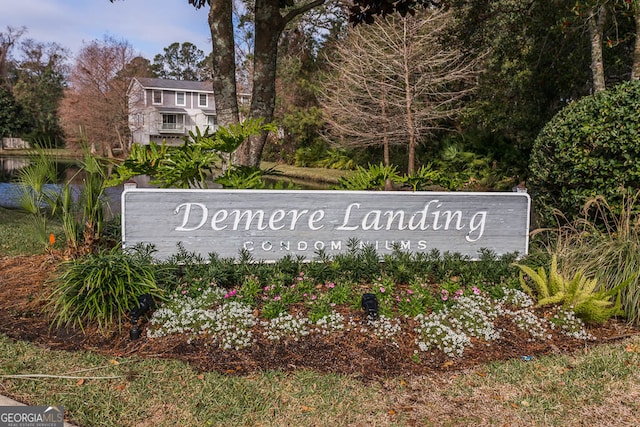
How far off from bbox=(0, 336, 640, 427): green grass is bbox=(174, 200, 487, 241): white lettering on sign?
5.15 ft

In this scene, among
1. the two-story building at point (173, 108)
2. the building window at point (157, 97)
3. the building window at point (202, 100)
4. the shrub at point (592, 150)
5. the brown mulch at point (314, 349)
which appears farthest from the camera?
the building window at point (202, 100)

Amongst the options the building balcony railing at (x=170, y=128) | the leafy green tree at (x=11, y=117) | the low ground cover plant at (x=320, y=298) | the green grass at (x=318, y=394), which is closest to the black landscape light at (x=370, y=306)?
the low ground cover plant at (x=320, y=298)

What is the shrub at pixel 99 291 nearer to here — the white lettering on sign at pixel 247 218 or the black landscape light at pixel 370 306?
the white lettering on sign at pixel 247 218

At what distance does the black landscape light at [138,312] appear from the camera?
3825 millimetres

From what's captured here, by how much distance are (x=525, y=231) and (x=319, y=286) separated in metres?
2.24

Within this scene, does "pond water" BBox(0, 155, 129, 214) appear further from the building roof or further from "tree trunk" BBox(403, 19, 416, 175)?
the building roof

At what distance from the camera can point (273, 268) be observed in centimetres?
464

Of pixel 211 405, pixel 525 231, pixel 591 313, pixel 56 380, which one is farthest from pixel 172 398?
pixel 525 231

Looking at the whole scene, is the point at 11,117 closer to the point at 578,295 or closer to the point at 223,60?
the point at 223,60

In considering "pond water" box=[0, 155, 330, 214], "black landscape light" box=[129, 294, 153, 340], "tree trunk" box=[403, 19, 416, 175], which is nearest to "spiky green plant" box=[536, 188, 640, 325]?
"pond water" box=[0, 155, 330, 214]

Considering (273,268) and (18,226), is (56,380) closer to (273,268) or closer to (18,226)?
(273,268)

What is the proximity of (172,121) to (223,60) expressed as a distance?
46087 mm

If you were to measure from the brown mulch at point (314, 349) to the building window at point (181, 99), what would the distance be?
161 ft

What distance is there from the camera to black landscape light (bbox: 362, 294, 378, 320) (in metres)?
3.96
